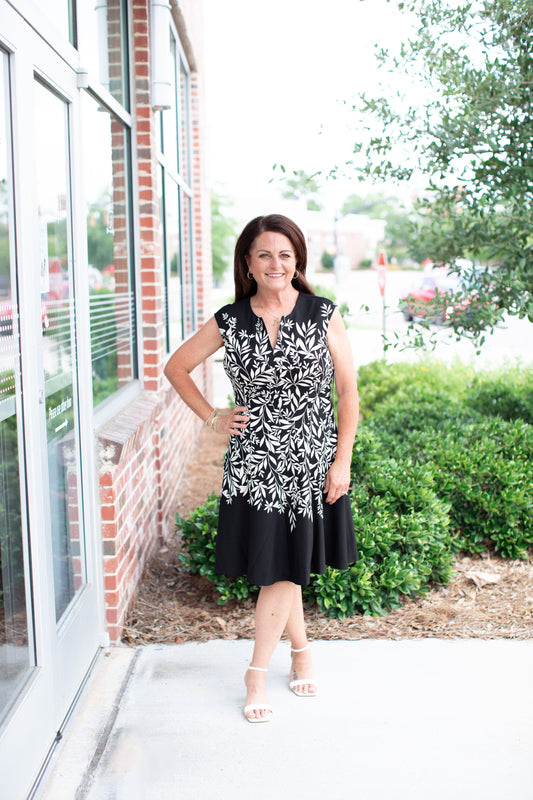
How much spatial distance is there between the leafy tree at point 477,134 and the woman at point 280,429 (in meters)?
2.33

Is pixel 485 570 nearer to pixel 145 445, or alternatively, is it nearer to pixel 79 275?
pixel 145 445

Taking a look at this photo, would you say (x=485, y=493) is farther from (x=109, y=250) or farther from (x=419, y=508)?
(x=109, y=250)

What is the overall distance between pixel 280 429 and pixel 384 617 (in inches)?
57.7

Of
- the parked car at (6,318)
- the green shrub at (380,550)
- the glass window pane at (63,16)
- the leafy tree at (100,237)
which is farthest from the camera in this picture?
the leafy tree at (100,237)

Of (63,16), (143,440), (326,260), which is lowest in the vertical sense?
(143,440)

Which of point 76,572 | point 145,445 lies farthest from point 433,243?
point 76,572

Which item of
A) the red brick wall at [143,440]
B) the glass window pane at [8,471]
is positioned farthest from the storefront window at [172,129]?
the glass window pane at [8,471]

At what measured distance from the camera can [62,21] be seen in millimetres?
3273

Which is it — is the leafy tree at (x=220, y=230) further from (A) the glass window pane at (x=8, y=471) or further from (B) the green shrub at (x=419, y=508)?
(A) the glass window pane at (x=8, y=471)

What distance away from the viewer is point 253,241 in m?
3.02

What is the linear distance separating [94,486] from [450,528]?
2.23 meters

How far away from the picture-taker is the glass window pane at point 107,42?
379 centimetres

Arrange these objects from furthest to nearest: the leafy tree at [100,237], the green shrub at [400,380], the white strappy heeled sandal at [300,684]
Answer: the green shrub at [400,380], the leafy tree at [100,237], the white strappy heeled sandal at [300,684]

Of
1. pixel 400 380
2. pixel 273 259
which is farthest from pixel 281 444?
pixel 400 380
